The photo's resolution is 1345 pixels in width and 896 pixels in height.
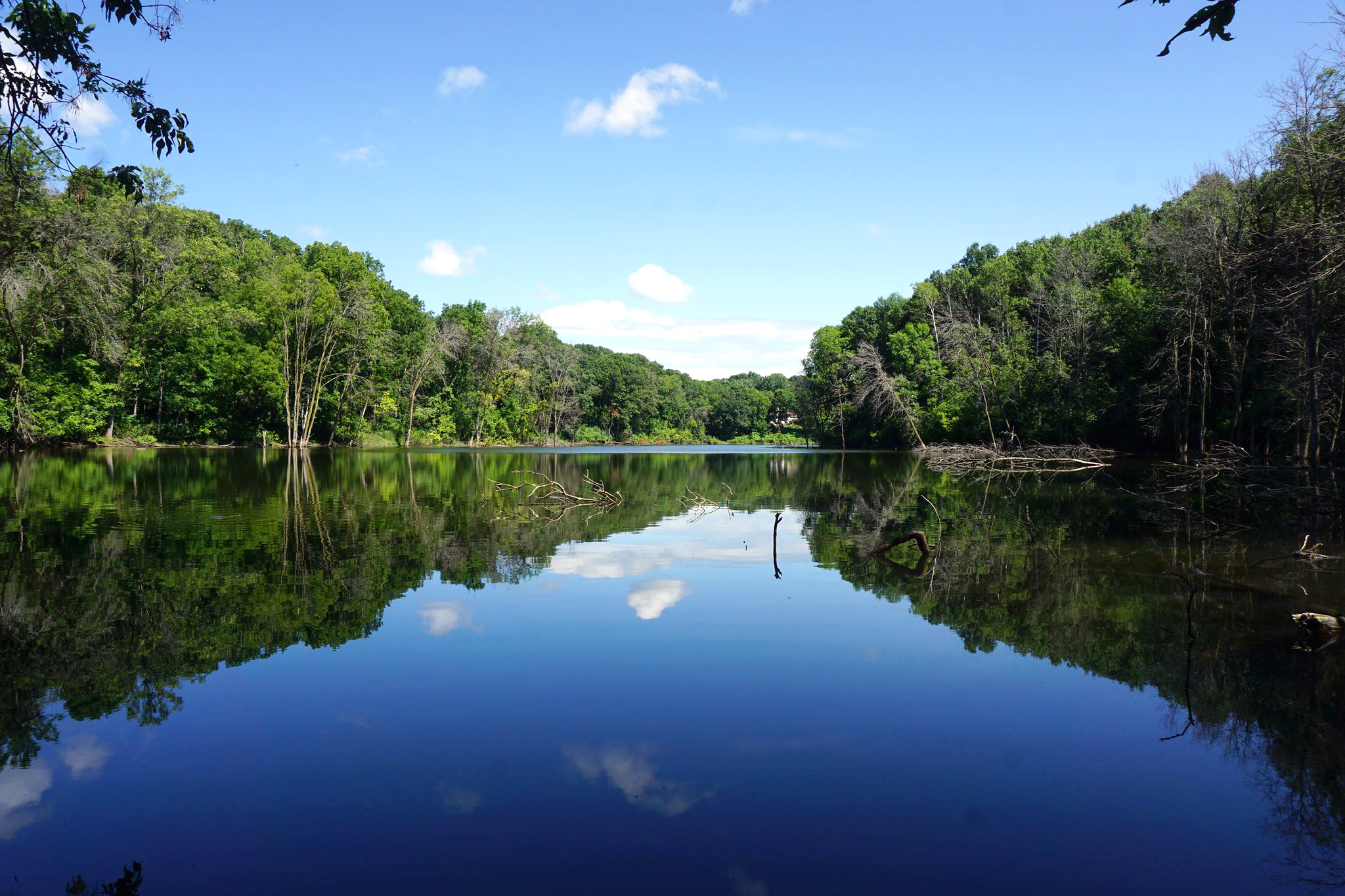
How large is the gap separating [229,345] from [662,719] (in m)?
58.2

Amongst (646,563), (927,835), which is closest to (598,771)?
(927,835)

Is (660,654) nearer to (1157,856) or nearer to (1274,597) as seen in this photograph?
(1157,856)

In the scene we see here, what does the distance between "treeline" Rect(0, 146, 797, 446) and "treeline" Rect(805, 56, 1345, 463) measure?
94.7 feet

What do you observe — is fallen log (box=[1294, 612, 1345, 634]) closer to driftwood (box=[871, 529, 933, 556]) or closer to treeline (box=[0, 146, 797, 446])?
driftwood (box=[871, 529, 933, 556])

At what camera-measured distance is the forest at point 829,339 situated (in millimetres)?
23938

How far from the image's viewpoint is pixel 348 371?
59594 mm

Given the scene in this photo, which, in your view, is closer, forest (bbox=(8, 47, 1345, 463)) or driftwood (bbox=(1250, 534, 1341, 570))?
driftwood (bbox=(1250, 534, 1341, 570))

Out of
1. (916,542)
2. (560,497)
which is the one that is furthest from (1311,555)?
(560,497)

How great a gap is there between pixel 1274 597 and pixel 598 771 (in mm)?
9547

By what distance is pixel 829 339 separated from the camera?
254ft

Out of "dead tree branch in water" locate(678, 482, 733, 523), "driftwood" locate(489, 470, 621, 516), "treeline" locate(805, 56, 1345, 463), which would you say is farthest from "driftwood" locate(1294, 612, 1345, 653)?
"driftwood" locate(489, 470, 621, 516)

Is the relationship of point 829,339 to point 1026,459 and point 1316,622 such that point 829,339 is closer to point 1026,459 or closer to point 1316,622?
point 1026,459

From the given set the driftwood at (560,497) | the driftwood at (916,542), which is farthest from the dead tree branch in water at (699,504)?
the driftwood at (916,542)

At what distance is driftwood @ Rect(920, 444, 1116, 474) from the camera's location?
35188 millimetres
